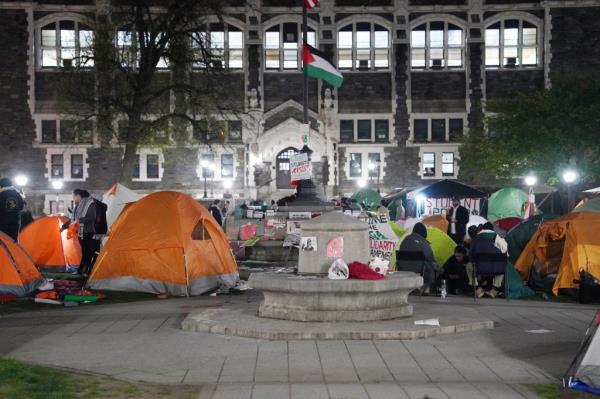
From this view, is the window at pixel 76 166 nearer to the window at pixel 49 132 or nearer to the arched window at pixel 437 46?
the window at pixel 49 132

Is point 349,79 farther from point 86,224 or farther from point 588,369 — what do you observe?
point 588,369

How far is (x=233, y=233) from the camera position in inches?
906

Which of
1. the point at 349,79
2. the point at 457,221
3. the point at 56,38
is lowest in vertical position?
the point at 457,221

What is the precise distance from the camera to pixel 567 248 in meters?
15.7

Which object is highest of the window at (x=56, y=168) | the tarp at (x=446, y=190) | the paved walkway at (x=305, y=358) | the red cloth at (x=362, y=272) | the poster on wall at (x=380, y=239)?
the window at (x=56, y=168)

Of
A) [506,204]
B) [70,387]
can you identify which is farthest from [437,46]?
[70,387]

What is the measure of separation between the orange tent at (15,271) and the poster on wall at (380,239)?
21.0 feet

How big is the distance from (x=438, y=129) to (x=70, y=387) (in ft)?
130

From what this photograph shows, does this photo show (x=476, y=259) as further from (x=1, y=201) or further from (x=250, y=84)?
(x=250, y=84)

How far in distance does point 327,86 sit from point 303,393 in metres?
38.5

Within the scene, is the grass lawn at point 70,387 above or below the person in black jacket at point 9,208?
below

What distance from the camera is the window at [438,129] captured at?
147 ft

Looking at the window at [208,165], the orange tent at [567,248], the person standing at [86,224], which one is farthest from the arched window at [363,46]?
→ the person standing at [86,224]

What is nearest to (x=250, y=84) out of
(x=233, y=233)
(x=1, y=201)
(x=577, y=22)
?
(x=577, y=22)
